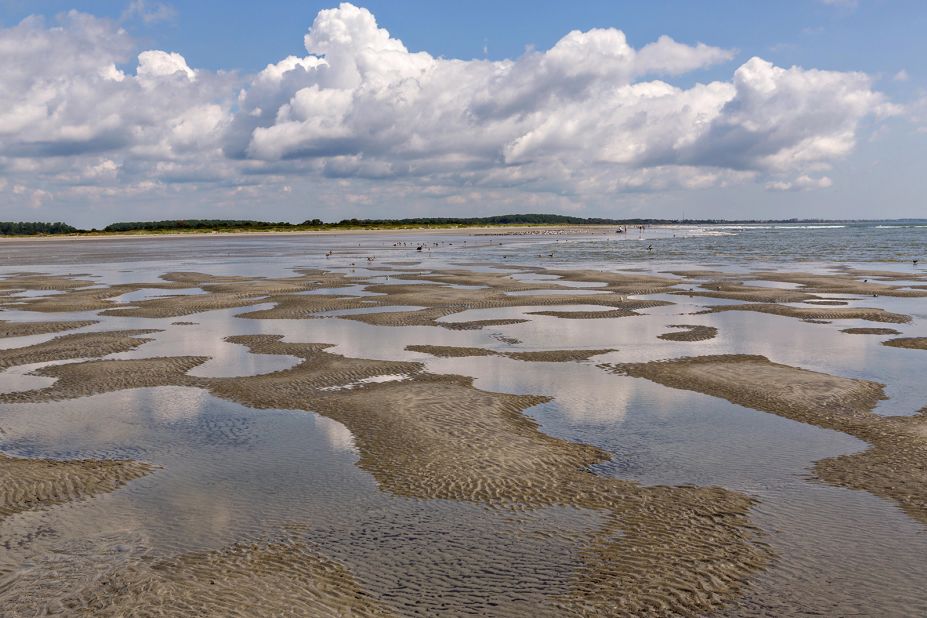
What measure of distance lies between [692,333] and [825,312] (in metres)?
8.74

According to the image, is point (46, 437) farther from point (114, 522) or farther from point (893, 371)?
point (893, 371)

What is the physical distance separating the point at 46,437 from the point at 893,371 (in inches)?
797

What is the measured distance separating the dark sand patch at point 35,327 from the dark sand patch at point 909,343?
29.5m

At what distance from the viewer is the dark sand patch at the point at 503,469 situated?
8.24 metres

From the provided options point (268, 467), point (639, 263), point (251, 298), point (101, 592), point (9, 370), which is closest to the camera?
point (101, 592)

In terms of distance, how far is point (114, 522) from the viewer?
1001cm

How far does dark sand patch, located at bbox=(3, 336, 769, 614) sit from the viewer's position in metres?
8.24

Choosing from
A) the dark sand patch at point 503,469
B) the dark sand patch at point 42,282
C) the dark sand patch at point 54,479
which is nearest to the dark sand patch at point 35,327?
the dark sand patch at point 503,469

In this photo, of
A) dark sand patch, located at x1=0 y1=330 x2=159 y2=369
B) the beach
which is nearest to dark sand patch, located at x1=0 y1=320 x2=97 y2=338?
the beach

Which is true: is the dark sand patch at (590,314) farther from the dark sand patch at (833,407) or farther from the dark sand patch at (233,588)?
the dark sand patch at (233,588)

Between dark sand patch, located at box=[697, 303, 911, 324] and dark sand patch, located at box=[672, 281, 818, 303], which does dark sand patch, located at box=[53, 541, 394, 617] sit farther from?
dark sand patch, located at box=[672, 281, 818, 303]

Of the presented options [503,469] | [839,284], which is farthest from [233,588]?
[839,284]

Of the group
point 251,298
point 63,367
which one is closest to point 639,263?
point 251,298

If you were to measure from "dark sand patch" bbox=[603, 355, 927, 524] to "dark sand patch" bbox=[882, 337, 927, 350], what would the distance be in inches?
212
